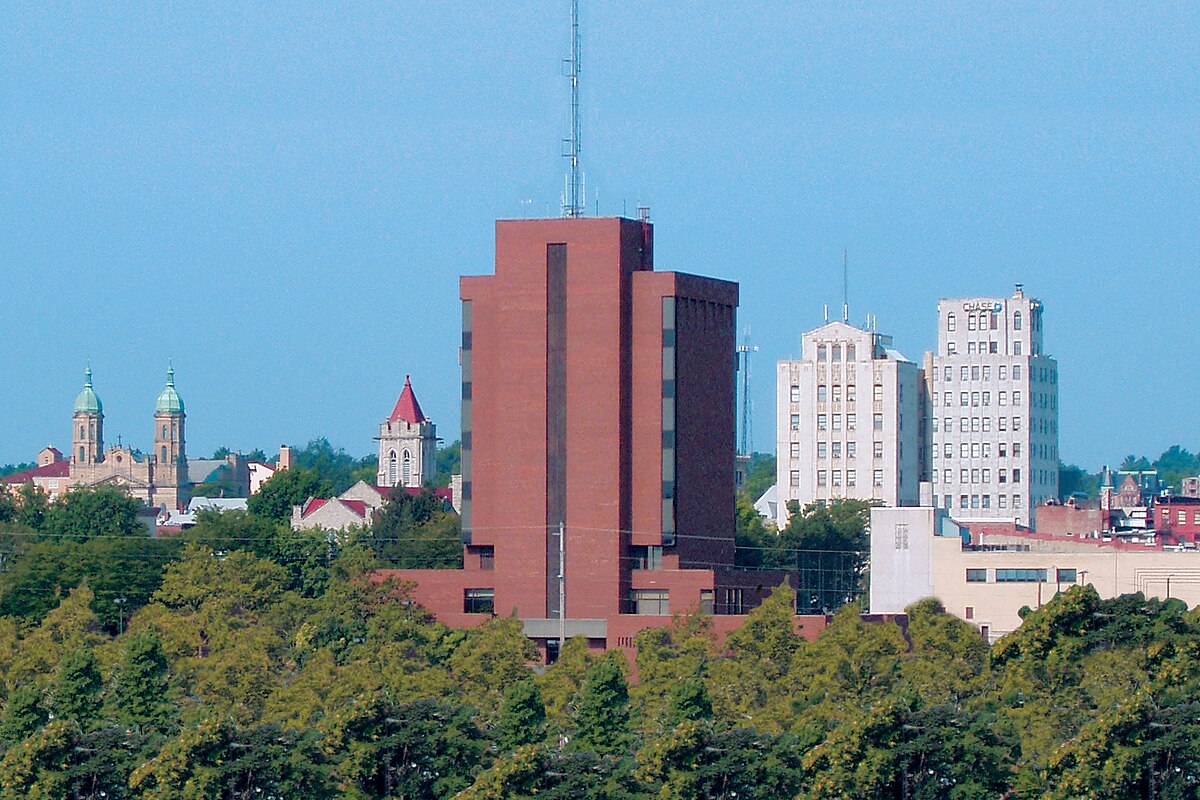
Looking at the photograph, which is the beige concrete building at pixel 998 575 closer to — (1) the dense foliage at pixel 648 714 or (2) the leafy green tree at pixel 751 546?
(1) the dense foliage at pixel 648 714

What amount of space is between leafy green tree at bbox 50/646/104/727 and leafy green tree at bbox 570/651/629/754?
1437 centimetres

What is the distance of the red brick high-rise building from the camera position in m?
130

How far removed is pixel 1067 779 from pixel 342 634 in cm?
6680

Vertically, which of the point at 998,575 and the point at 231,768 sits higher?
the point at 998,575

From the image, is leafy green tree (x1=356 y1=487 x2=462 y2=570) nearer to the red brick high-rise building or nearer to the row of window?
the red brick high-rise building

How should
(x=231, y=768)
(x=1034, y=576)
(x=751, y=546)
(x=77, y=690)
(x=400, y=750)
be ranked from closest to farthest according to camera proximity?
(x=231, y=768), (x=400, y=750), (x=77, y=690), (x=1034, y=576), (x=751, y=546)

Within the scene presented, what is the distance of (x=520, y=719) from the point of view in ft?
253

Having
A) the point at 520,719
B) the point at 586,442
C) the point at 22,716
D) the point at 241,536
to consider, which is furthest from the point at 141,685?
the point at 241,536

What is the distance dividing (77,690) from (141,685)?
315 cm

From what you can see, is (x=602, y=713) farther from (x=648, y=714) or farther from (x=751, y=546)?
(x=751, y=546)

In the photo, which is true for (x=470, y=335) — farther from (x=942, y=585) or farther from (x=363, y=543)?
(x=363, y=543)

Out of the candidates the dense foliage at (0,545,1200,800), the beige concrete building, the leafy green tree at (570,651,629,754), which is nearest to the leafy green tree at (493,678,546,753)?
the dense foliage at (0,545,1200,800)

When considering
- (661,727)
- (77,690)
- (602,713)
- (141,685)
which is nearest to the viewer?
(661,727)

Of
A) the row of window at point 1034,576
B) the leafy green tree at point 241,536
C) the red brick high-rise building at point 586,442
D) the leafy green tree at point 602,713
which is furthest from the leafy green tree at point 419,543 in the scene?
the leafy green tree at point 602,713
